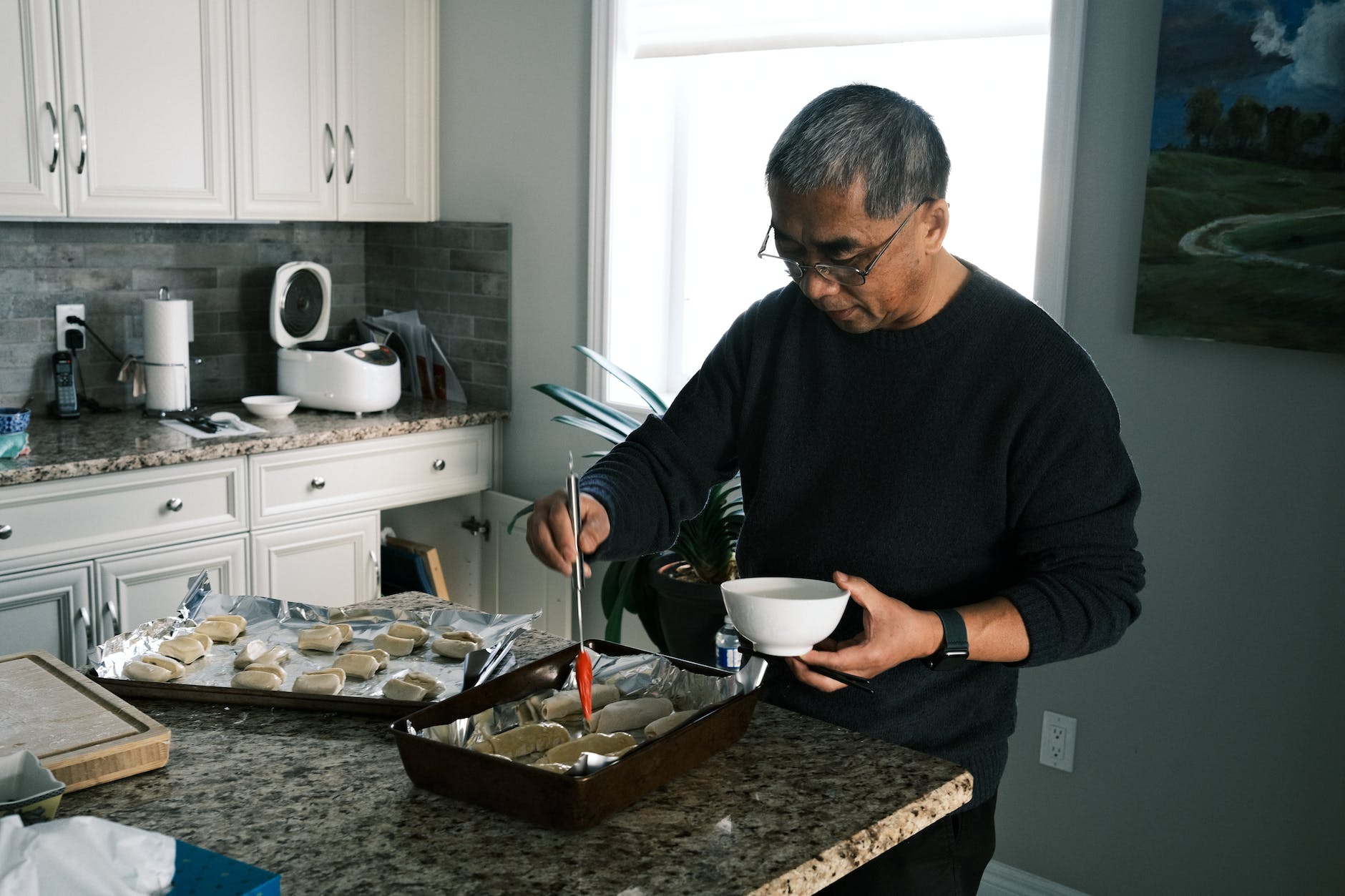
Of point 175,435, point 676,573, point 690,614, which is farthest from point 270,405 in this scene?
point 690,614

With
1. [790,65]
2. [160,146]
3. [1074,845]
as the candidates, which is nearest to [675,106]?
[790,65]

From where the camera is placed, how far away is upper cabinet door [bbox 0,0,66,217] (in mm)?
2867

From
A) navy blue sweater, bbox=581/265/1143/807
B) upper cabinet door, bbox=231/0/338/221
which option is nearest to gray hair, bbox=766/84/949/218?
navy blue sweater, bbox=581/265/1143/807

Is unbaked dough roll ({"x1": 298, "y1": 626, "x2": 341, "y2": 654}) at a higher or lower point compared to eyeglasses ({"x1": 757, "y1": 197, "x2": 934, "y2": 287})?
lower

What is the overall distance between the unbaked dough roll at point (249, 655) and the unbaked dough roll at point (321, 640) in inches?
2.1

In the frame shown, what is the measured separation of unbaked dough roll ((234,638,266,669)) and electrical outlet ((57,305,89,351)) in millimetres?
2084

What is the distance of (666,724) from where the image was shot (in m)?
1.31

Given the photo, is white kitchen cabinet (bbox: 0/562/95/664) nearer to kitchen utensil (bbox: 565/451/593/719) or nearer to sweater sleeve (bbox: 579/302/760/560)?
sweater sleeve (bbox: 579/302/760/560)

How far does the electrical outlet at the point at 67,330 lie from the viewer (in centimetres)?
331

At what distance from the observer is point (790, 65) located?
9.91ft

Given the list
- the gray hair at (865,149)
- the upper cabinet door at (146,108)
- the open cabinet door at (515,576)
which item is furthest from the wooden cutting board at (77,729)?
the open cabinet door at (515,576)

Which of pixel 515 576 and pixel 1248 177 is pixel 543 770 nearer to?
pixel 1248 177

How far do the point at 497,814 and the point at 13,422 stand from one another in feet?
6.91

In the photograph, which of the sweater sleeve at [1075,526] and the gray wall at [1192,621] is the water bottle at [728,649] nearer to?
the gray wall at [1192,621]
